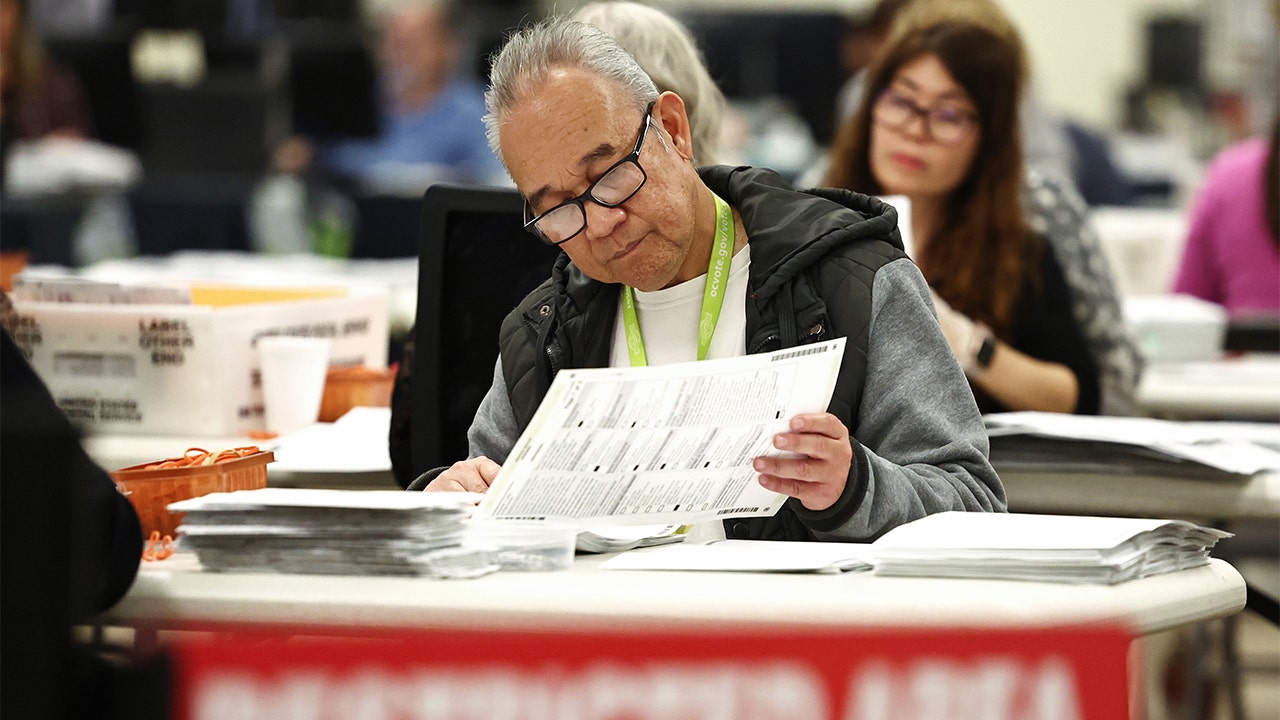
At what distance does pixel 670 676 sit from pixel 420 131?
620 cm

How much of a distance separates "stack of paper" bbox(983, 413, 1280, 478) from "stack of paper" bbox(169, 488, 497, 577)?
99 cm

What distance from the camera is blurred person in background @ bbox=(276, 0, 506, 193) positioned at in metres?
6.89

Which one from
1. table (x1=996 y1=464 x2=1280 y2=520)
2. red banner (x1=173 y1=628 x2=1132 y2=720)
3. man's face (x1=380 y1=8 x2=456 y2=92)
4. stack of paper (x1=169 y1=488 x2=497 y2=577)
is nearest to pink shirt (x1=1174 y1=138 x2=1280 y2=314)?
table (x1=996 y1=464 x2=1280 y2=520)

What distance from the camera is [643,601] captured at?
1.34m

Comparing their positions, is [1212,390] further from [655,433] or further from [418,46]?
[418,46]

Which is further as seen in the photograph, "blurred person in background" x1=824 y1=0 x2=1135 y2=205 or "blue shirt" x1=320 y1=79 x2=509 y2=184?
"blue shirt" x1=320 y1=79 x2=509 y2=184

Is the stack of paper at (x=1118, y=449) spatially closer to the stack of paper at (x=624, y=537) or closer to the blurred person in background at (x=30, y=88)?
the stack of paper at (x=624, y=537)

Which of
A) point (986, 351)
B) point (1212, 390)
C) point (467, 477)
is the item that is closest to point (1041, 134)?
point (1212, 390)

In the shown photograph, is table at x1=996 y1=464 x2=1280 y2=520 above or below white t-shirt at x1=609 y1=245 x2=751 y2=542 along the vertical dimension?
below

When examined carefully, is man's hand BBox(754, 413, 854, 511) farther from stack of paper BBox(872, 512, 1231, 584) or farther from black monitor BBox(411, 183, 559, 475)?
black monitor BBox(411, 183, 559, 475)

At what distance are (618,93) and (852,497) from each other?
51 cm

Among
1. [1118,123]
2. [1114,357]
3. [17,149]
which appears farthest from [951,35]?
[1118,123]

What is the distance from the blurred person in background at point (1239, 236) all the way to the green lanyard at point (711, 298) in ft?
7.81

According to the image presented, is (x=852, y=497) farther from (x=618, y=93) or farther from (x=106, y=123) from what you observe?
(x=106, y=123)
